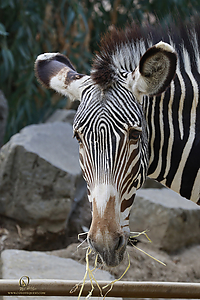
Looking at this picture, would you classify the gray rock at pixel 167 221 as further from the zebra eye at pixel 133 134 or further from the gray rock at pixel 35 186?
the zebra eye at pixel 133 134

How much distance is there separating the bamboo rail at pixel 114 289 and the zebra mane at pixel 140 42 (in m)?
1.18

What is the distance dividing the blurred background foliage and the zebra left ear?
18.7ft

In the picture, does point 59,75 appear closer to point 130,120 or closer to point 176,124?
point 130,120

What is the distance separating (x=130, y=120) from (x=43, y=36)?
695 centimetres

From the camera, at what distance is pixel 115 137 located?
1621 millimetres

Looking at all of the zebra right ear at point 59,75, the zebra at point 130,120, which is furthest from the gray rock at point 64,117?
the zebra at point 130,120

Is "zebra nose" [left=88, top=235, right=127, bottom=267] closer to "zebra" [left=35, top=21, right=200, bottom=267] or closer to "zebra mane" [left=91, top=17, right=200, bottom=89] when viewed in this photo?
"zebra" [left=35, top=21, right=200, bottom=267]

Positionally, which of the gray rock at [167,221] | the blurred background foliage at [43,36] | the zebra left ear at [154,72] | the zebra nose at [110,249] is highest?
the blurred background foliage at [43,36]

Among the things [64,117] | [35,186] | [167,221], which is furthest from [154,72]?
[64,117]

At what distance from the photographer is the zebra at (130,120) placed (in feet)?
5.25

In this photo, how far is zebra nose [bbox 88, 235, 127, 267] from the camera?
1.54 metres

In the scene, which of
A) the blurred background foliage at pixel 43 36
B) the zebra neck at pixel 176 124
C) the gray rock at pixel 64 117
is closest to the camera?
the zebra neck at pixel 176 124

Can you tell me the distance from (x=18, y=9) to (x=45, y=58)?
5877 millimetres

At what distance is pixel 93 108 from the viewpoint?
1707mm
